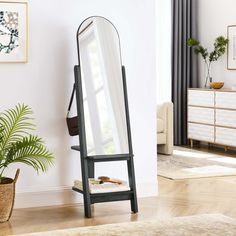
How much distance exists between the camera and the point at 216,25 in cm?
939

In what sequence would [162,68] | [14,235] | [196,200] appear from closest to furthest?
[14,235] < [196,200] < [162,68]

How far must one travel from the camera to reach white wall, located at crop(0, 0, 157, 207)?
5609 millimetres

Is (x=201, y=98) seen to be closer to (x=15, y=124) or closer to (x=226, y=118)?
(x=226, y=118)

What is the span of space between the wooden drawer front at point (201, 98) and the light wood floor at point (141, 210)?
262 cm

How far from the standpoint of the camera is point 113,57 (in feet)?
18.5

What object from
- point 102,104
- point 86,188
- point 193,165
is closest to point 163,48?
point 193,165

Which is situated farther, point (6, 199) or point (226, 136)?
point (226, 136)

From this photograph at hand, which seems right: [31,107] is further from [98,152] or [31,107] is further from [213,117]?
[213,117]

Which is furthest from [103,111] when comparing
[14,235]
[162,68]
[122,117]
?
[162,68]

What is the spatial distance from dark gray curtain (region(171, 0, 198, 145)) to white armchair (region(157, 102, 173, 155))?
958 mm

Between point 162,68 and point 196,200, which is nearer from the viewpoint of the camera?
point 196,200

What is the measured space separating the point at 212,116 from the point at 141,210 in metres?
3.68

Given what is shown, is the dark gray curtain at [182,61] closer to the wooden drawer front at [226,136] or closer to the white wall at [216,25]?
the white wall at [216,25]

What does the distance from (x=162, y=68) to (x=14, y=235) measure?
554 cm
